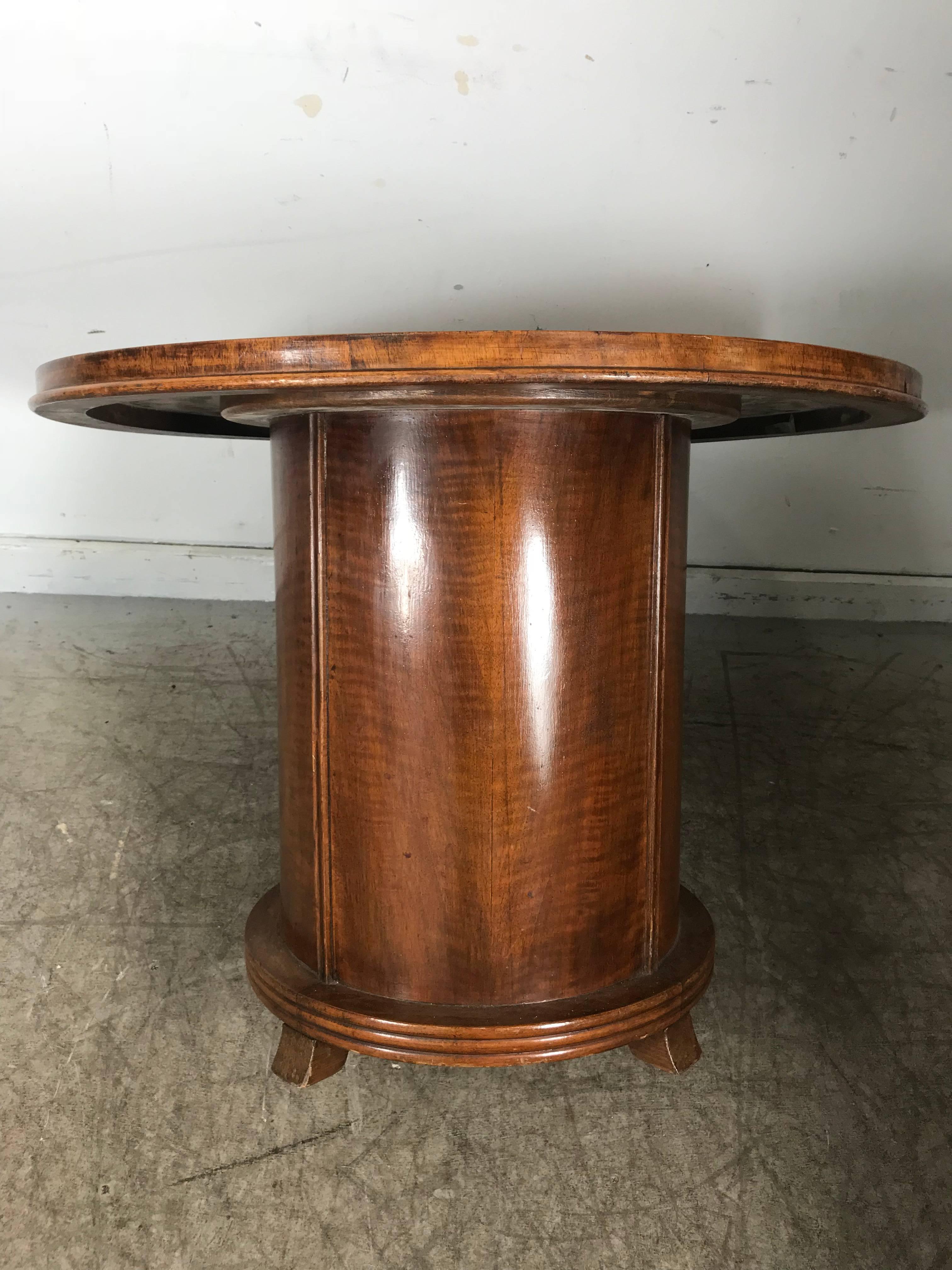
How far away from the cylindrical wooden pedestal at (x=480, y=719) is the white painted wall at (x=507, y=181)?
1.32 meters

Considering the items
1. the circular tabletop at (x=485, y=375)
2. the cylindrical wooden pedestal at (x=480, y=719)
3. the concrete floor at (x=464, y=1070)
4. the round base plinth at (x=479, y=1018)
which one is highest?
the circular tabletop at (x=485, y=375)

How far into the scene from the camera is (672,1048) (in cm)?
169

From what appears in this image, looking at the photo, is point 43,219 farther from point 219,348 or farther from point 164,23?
point 219,348

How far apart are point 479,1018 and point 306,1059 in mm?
324

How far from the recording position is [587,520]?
1466mm

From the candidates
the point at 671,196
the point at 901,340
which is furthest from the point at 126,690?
the point at 901,340

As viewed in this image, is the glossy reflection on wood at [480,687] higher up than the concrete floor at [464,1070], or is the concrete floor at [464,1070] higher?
the glossy reflection on wood at [480,687]

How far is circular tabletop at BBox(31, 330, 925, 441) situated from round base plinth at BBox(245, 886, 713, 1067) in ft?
2.74

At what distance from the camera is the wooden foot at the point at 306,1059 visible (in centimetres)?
164

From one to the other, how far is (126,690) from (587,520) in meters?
1.68

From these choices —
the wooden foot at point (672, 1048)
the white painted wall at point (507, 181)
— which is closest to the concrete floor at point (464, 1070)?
the wooden foot at point (672, 1048)

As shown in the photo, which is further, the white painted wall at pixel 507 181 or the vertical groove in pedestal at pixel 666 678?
the white painted wall at pixel 507 181

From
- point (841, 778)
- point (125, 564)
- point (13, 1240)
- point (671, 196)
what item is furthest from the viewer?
point (125, 564)

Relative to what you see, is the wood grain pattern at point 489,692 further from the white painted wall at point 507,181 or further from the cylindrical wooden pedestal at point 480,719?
the white painted wall at point 507,181
